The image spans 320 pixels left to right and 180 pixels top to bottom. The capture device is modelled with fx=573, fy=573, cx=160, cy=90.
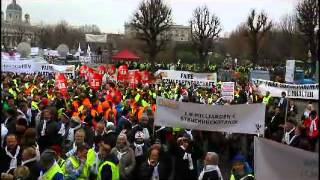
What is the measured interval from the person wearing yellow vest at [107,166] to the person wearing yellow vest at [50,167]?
0.52m

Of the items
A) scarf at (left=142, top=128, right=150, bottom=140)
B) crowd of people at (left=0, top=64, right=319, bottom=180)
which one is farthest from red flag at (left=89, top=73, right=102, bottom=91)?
scarf at (left=142, top=128, right=150, bottom=140)

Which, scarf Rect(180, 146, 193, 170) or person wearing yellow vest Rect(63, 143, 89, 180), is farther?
scarf Rect(180, 146, 193, 170)

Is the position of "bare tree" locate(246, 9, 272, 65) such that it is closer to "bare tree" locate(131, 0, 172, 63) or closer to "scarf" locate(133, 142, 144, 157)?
"bare tree" locate(131, 0, 172, 63)

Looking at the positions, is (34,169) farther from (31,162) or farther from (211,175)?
(211,175)

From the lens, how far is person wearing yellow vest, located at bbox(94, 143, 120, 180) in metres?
6.81

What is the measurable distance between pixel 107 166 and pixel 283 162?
2.53 m

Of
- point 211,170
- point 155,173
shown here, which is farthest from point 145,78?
point 211,170

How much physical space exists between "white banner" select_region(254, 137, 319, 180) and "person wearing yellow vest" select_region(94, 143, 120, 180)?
179 centimetres

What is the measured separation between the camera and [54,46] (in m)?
82.8

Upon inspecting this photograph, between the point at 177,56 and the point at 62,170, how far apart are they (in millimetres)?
57503

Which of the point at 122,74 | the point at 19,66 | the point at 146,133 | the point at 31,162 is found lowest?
the point at 146,133

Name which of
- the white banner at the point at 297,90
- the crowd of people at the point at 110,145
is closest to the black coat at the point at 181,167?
the crowd of people at the point at 110,145

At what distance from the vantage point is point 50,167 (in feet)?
21.4

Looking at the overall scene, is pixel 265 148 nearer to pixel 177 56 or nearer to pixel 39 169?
pixel 39 169
